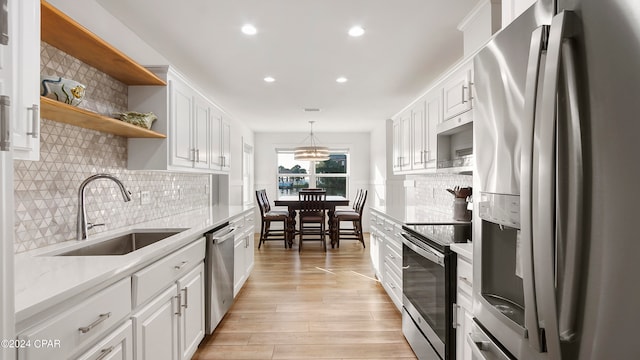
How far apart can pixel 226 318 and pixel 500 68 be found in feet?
9.21

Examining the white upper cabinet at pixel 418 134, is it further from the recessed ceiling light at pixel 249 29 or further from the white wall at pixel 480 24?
the recessed ceiling light at pixel 249 29

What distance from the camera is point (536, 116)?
0.79 m

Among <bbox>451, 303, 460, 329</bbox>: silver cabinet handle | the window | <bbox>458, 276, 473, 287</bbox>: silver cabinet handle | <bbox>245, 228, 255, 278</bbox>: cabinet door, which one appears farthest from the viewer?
the window

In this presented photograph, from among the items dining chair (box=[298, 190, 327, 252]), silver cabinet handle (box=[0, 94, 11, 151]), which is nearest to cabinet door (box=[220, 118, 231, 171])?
dining chair (box=[298, 190, 327, 252])

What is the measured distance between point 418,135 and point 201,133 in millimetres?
2068

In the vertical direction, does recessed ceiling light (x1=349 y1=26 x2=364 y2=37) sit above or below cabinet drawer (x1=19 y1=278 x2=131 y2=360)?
above

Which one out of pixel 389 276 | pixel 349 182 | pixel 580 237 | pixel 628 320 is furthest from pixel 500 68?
pixel 349 182

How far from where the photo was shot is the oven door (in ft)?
5.90

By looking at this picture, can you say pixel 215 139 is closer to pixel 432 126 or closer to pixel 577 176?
pixel 432 126

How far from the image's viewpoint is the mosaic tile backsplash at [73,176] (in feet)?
5.24

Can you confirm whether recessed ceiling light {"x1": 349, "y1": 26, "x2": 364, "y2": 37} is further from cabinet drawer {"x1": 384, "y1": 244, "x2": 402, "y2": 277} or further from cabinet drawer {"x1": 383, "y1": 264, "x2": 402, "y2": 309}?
cabinet drawer {"x1": 383, "y1": 264, "x2": 402, "y2": 309}

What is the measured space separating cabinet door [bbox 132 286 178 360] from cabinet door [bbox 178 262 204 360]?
0.10m

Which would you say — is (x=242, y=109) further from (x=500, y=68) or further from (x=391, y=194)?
(x=500, y=68)

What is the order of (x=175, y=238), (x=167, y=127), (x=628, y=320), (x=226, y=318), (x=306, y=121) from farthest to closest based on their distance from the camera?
(x=306, y=121) → (x=226, y=318) → (x=167, y=127) → (x=175, y=238) → (x=628, y=320)
